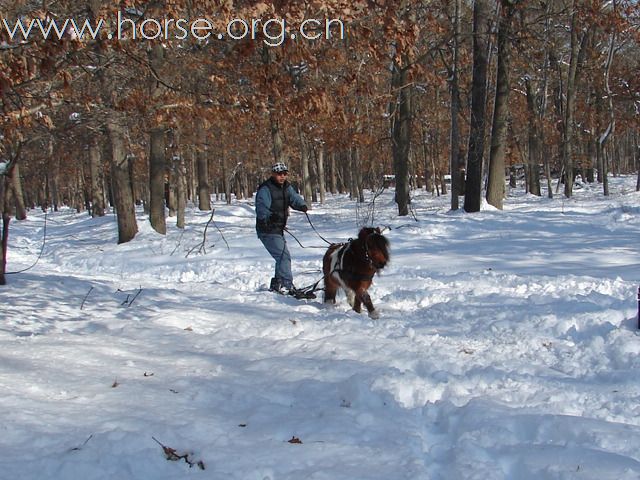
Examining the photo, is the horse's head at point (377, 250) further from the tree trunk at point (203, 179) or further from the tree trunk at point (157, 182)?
the tree trunk at point (203, 179)

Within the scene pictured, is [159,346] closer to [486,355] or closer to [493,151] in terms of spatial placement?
[486,355]

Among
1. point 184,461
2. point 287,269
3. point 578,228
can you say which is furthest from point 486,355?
point 578,228

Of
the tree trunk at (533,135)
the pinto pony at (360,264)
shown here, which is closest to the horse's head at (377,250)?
the pinto pony at (360,264)

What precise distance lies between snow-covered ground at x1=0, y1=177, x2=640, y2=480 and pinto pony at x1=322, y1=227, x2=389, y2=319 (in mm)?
381

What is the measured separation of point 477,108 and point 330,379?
14.6 metres

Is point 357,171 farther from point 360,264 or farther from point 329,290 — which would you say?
point 360,264

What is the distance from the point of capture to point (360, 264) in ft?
23.1

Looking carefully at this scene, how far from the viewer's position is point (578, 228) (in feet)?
44.9

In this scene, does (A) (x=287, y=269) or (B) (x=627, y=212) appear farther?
(B) (x=627, y=212)

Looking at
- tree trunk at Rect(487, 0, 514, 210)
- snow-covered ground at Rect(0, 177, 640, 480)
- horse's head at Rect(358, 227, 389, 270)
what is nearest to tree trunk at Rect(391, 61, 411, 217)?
tree trunk at Rect(487, 0, 514, 210)

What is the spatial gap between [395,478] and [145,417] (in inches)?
68.7

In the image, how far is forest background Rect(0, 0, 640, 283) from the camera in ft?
17.5

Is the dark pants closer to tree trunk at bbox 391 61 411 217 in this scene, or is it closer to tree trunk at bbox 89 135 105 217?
tree trunk at bbox 391 61 411 217

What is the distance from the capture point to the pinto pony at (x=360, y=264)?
6.91 meters
